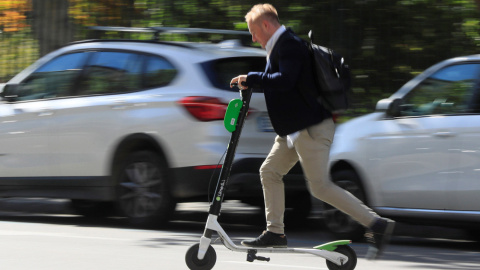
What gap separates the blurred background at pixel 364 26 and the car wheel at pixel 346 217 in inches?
162

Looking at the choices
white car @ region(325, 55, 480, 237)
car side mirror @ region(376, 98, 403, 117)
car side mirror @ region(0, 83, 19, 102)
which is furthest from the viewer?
car side mirror @ region(0, 83, 19, 102)

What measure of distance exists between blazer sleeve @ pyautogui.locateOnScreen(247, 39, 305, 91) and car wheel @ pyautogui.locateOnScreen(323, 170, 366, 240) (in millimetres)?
2537

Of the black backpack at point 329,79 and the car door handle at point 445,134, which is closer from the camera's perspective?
the black backpack at point 329,79

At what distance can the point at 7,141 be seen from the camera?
9.98 m

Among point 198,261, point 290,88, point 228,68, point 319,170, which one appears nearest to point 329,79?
point 290,88

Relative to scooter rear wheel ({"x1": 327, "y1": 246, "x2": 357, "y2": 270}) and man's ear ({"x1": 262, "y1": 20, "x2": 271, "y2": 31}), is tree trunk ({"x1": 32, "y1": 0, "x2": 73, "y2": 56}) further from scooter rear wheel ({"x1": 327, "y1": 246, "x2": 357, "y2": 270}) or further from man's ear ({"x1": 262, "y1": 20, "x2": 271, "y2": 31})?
scooter rear wheel ({"x1": 327, "y1": 246, "x2": 357, "y2": 270})

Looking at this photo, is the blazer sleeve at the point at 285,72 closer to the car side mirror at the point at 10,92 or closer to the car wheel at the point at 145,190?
the car wheel at the point at 145,190

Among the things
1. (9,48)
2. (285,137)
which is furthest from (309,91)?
(9,48)

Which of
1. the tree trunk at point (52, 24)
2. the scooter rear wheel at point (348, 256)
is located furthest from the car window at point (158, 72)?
the tree trunk at point (52, 24)

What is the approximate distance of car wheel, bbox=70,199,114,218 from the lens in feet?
34.5

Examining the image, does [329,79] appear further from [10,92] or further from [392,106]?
[10,92]

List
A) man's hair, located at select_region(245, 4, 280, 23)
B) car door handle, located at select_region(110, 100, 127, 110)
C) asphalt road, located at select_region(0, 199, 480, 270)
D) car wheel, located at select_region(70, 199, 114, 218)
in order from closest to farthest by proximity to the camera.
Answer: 1. man's hair, located at select_region(245, 4, 280, 23)
2. asphalt road, located at select_region(0, 199, 480, 270)
3. car door handle, located at select_region(110, 100, 127, 110)
4. car wheel, located at select_region(70, 199, 114, 218)

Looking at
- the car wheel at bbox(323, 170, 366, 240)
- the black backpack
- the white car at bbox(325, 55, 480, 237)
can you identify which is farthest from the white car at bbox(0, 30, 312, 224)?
the black backpack

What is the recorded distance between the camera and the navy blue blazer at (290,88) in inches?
230
